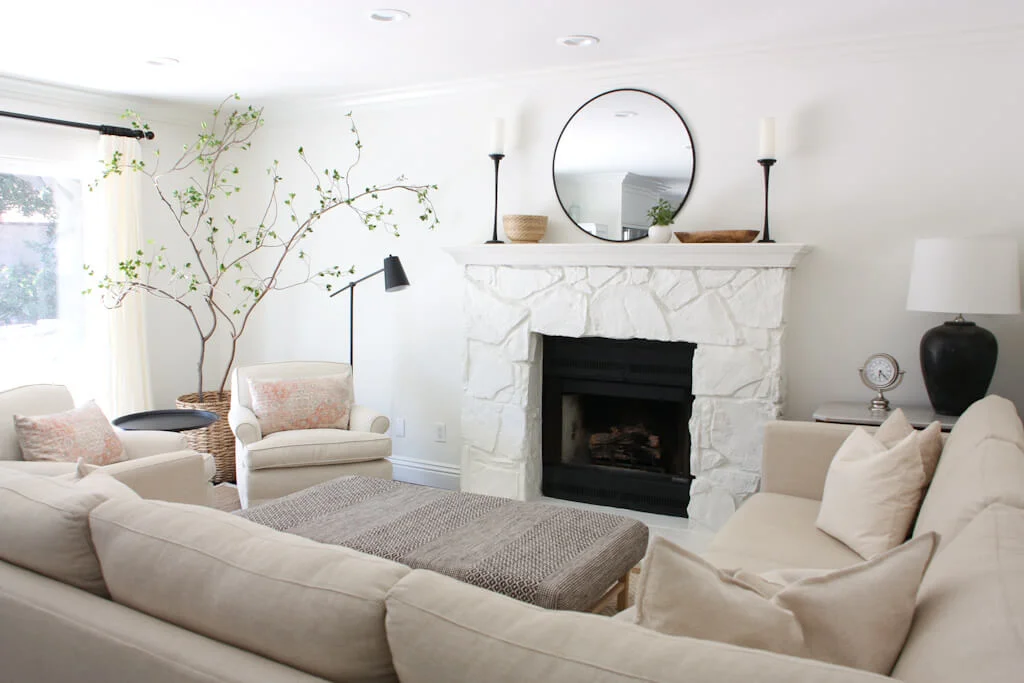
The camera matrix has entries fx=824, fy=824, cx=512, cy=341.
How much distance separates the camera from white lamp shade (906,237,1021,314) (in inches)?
125

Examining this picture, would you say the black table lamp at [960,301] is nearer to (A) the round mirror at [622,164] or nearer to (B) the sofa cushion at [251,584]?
(A) the round mirror at [622,164]

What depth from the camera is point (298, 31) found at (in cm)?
355

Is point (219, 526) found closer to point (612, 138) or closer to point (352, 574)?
point (352, 574)

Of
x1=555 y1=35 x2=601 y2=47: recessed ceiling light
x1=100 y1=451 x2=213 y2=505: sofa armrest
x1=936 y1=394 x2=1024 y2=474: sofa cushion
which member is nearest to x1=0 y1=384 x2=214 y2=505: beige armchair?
x1=100 y1=451 x2=213 y2=505: sofa armrest

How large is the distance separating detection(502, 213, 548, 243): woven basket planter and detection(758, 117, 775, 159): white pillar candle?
116 cm

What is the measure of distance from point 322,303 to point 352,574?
419 centimetres

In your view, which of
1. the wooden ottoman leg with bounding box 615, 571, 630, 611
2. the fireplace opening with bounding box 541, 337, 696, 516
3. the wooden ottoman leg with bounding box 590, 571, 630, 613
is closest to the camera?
the wooden ottoman leg with bounding box 590, 571, 630, 613

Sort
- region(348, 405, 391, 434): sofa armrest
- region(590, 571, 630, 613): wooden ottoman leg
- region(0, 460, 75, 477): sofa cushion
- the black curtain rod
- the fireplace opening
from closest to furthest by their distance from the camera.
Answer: region(590, 571, 630, 613): wooden ottoman leg, region(0, 460, 75, 477): sofa cushion, the fireplace opening, region(348, 405, 391, 434): sofa armrest, the black curtain rod

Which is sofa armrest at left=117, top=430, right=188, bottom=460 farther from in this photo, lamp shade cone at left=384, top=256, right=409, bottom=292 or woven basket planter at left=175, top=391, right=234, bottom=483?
lamp shade cone at left=384, top=256, right=409, bottom=292

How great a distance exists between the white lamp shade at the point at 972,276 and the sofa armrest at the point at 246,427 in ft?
10.1

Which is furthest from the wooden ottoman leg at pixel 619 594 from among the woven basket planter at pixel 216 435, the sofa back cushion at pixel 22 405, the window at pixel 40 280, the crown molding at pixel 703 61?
the window at pixel 40 280

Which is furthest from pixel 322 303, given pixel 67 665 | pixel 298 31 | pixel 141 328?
pixel 67 665

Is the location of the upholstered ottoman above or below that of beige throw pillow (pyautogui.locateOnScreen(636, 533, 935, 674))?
below

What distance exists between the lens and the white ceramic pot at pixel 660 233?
4.02m
